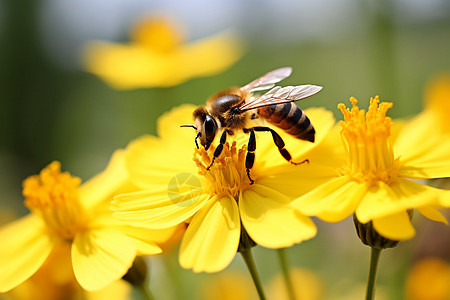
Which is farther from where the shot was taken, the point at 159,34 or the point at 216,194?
the point at 159,34

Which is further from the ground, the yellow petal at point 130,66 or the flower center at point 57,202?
the flower center at point 57,202

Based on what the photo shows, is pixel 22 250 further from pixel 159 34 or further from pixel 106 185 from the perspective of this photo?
pixel 159 34

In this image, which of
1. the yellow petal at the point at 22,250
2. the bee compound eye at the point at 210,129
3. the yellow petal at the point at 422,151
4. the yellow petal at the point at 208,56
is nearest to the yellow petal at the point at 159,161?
the bee compound eye at the point at 210,129

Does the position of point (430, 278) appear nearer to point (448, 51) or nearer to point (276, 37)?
point (448, 51)

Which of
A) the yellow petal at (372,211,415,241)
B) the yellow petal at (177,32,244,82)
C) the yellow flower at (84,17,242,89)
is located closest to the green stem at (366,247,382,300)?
the yellow petal at (372,211,415,241)

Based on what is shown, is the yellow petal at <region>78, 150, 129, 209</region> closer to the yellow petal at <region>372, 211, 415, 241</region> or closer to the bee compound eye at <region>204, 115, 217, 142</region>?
the bee compound eye at <region>204, 115, 217, 142</region>

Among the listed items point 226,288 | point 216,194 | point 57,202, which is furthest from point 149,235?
point 226,288

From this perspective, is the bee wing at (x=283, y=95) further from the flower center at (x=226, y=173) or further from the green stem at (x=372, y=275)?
the green stem at (x=372, y=275)
